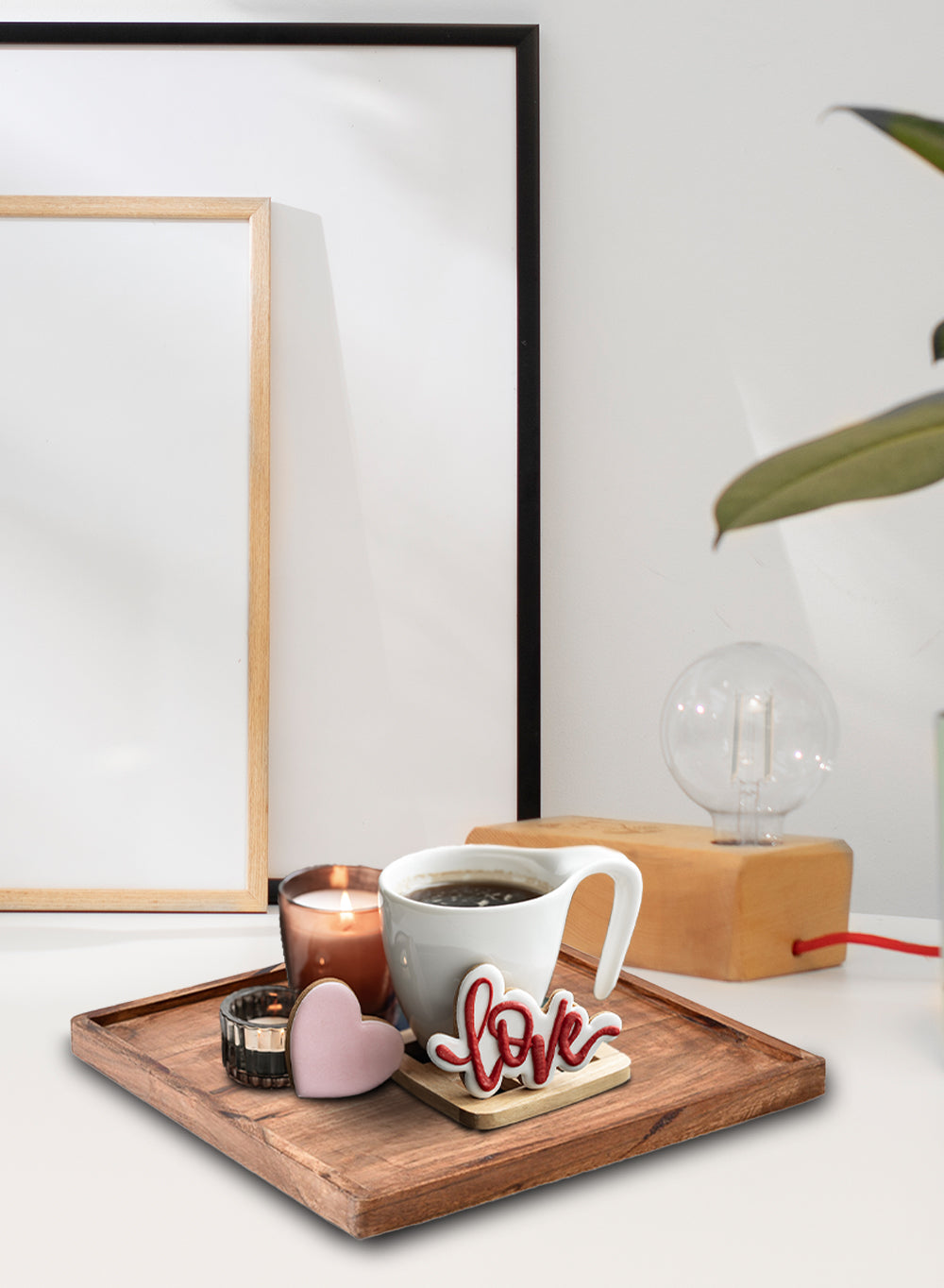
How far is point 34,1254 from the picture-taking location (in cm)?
35

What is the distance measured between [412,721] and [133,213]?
1.57 ft

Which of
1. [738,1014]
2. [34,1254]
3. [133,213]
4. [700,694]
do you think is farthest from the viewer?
[133,213]

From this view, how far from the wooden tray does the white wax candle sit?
8 cm

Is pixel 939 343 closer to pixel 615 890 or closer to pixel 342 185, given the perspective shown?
pixel 615 890

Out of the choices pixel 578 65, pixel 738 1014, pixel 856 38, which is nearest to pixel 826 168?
pixel 856 38

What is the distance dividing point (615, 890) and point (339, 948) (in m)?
0.14

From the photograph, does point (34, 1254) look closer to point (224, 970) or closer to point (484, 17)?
point (224, 970)

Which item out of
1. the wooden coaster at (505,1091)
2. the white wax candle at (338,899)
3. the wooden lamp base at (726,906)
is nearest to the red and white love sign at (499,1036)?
the wooden coaster at (505,1091)

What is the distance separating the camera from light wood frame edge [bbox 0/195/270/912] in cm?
82

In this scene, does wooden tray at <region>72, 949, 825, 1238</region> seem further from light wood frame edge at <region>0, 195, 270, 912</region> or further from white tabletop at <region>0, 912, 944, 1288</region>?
light wood frame edge at <region>0, 195, 270, 912</region>

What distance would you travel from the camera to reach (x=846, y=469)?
0.40m

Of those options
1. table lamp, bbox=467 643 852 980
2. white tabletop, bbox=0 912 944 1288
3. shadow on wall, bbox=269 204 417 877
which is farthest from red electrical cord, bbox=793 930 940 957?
shadow on wall, bbox=269 204 417 877

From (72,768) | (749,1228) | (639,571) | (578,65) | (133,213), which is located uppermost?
(578,65)

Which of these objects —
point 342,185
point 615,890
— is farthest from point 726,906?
point 342,185
